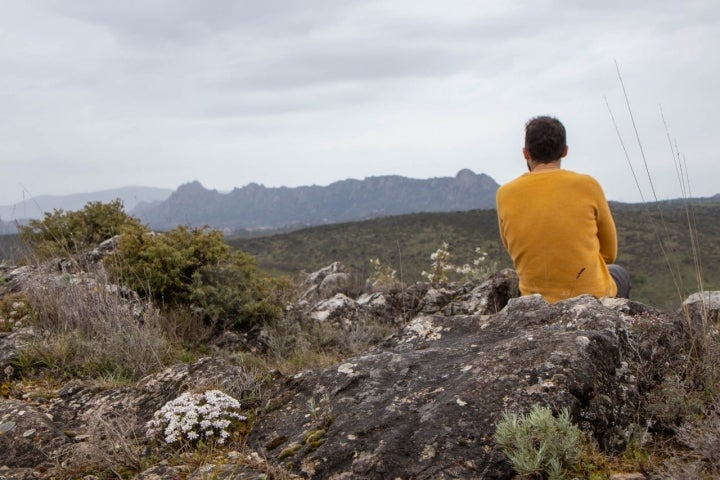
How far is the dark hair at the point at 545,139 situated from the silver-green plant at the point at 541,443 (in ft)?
8.04

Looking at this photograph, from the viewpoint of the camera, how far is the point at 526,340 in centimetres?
301

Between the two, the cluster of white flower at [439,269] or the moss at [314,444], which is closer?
the moss at [314,444]

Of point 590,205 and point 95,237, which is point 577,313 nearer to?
point 590,205

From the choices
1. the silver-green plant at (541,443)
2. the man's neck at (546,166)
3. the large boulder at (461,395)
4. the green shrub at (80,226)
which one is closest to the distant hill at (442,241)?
the green shrub at (80,226)

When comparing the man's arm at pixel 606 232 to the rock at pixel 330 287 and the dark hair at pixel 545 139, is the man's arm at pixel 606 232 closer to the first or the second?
the dark hair at pixel 545 139

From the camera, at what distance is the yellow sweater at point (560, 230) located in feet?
13.4

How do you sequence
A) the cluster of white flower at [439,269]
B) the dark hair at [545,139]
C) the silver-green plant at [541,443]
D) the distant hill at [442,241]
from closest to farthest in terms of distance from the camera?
the silver-green plant at [541,443] → the dark hair at [545,139] → the cluster of white flower at [439,269] → the distant hill at [442,241]

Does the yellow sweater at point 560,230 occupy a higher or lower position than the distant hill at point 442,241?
higher

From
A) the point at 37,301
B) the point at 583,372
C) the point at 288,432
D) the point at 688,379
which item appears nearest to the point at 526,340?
the point at 583,372

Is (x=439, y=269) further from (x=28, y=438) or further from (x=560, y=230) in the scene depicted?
(x=28, y=438)

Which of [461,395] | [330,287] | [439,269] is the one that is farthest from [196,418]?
[330,287]

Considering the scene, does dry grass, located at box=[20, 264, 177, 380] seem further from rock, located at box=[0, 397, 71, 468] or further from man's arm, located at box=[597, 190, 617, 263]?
man's arm, located at box=[597, 190, 617, 263]

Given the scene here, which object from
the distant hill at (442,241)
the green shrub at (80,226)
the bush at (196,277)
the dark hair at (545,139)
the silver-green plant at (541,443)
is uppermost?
the dark hair at (545,139)

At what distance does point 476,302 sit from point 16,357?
190 inches
